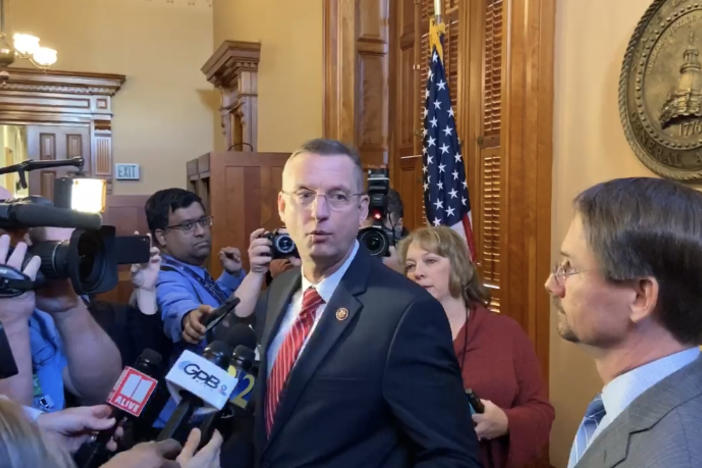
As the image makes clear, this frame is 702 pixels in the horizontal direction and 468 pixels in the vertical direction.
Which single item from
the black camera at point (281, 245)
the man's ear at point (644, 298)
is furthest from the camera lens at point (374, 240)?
the man's ear at point (644, 298)

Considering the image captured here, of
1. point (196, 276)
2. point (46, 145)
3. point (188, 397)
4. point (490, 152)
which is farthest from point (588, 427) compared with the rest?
point (46, 145)

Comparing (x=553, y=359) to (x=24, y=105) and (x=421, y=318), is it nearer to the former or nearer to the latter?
(x=421, y=318)

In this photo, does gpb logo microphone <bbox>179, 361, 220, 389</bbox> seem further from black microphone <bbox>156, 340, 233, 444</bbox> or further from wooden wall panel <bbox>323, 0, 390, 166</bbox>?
wooden wall panel <bbox>323, 0, 390, 166</bbox>

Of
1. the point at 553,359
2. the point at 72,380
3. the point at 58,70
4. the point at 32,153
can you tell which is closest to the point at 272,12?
the point at 58,70

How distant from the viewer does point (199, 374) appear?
1.23 m

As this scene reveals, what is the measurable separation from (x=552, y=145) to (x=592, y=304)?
181 centimetres

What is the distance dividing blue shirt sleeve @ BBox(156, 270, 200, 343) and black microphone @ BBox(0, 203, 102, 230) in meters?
0.98

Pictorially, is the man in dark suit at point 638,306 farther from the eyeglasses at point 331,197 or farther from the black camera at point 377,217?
the black camera at point 377,217

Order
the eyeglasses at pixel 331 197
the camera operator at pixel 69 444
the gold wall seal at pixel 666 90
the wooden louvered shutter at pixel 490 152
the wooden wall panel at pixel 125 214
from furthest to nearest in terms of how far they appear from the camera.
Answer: the wooden wall panel at pixel 125 214 < the wooden louvered shutter at pixel 490 152 < the gold wall seal at pixel 666 90 < the eyeglasses at pixel 331 197 < the camera operator at pixel 69 444

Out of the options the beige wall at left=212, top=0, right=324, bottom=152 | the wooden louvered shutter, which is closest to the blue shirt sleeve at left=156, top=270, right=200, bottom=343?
the wooden louvered shutter

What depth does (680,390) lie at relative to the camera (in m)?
0.90

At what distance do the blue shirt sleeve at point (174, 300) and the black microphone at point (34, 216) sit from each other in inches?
38.6

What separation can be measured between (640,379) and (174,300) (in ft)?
5.31

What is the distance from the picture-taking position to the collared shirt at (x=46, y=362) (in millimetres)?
1496
